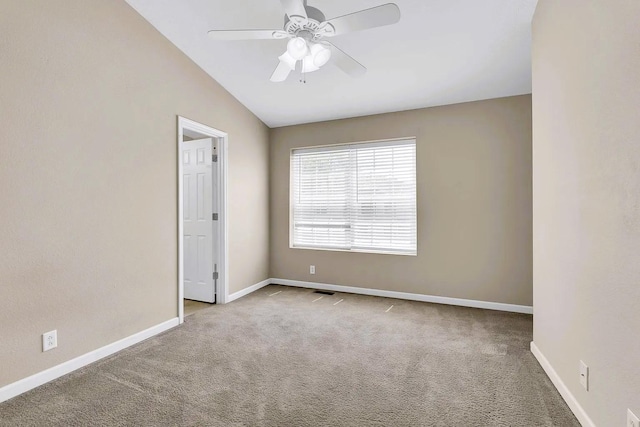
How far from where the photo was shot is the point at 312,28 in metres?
2.09

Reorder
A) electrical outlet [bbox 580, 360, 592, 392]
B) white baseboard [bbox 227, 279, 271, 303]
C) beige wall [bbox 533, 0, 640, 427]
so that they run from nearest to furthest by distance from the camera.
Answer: beige wall [bbox 533, 0, 640, 427] < electrical outlet [bbox 580, 360, 592, 392] < white baseboard [bbox 227, 279, 271, 303]

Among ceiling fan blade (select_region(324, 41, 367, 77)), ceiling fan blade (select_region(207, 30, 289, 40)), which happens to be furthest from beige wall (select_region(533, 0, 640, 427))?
ceiling fan blade (select_region(207, 30, 289, 40))

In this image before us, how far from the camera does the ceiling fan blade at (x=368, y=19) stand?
1.84 m

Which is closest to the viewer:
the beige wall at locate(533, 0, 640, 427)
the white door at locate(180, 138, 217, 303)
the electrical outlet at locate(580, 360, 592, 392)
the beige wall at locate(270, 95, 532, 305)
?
the beige wall at locate(533, 0, 640, 427)

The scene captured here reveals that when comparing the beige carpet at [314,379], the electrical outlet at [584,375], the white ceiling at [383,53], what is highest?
the white ceiling at [383,53]

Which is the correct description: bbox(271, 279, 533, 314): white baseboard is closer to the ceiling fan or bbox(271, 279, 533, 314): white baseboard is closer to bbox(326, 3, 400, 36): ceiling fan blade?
the ceiling fan

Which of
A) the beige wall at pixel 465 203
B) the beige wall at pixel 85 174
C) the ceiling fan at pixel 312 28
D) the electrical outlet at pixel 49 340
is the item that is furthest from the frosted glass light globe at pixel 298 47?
the electrical outlet at pixel 49 340

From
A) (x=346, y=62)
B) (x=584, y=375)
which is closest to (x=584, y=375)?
(x=584, y=375)

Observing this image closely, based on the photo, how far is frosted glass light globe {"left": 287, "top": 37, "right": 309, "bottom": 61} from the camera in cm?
212

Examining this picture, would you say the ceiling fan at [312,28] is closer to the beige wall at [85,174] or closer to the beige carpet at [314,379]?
the beige wall at [85,174]

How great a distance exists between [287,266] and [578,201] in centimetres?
390

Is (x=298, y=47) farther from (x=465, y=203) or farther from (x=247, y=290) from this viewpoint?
(x=247, y=290)

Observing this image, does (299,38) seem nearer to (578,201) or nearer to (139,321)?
(578,201)

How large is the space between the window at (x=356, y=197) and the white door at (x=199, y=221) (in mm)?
1345
